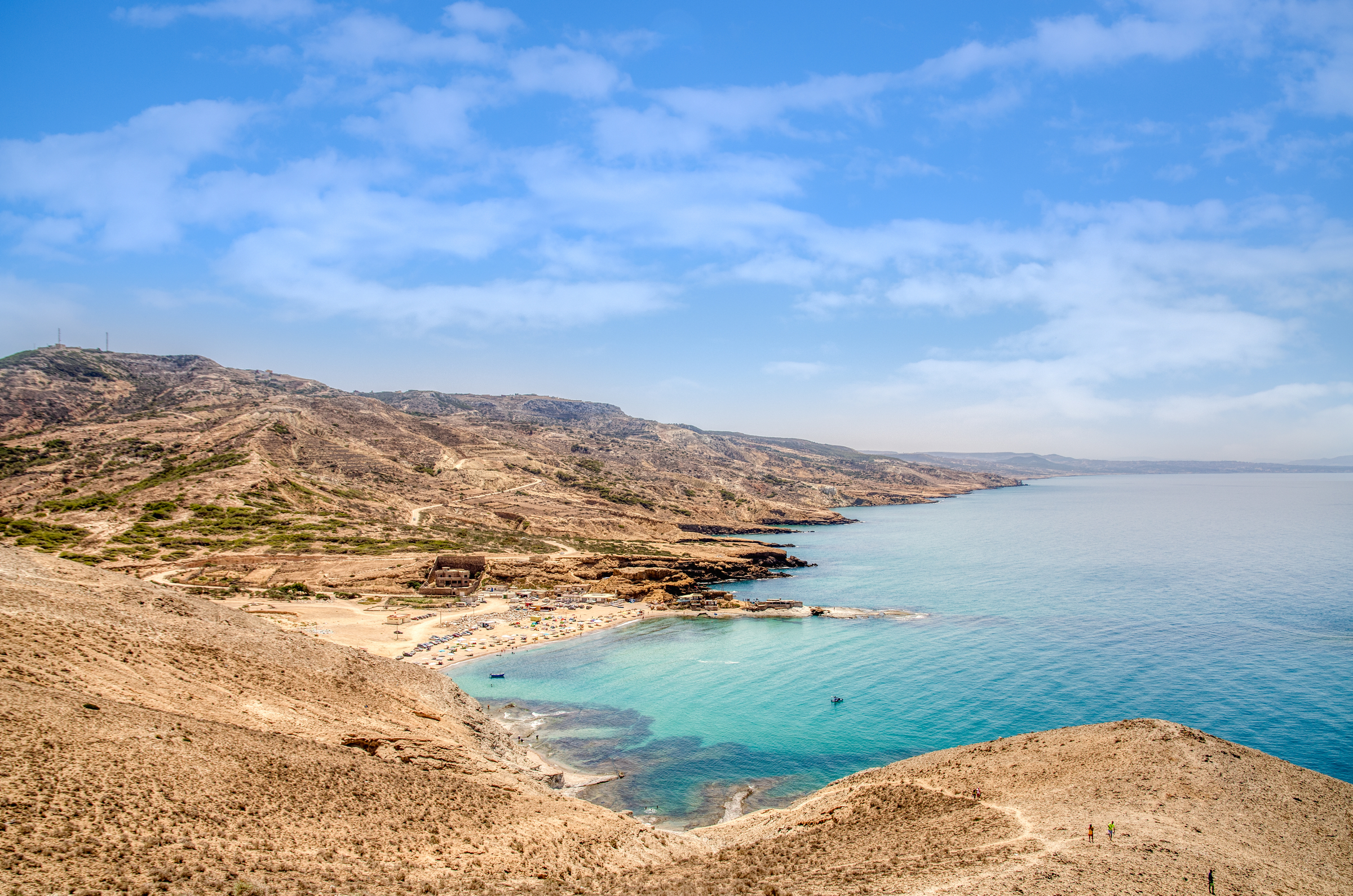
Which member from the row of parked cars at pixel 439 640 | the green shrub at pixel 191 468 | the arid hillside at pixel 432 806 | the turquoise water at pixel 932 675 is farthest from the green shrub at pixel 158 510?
the arid hillside at pixel 432 806

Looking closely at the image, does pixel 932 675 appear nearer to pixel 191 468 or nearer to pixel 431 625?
pixel 431 625

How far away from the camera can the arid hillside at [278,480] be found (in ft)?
230

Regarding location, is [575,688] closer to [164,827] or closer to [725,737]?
[725,737]

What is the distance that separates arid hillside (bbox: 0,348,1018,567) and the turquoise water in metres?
34.7

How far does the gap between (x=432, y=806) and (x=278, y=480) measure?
85.0 meters

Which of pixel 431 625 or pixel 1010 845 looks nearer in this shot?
pixel 1010 845

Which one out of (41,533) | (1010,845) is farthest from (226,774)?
(41,533)

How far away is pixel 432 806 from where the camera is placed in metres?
18.4

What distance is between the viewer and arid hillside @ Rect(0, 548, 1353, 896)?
13.1m

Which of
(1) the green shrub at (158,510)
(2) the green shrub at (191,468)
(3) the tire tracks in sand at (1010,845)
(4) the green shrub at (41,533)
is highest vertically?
(2) the green shrub at (191,468)

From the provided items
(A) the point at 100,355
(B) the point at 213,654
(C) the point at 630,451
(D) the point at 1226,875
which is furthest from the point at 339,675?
(A) the point at 100,355

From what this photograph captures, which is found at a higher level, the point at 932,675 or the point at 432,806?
the point at 432,806

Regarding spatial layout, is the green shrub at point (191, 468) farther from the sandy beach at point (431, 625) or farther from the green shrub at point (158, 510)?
the sandy beach at point (431, 625)

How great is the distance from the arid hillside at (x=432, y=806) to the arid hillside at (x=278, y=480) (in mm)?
41534
